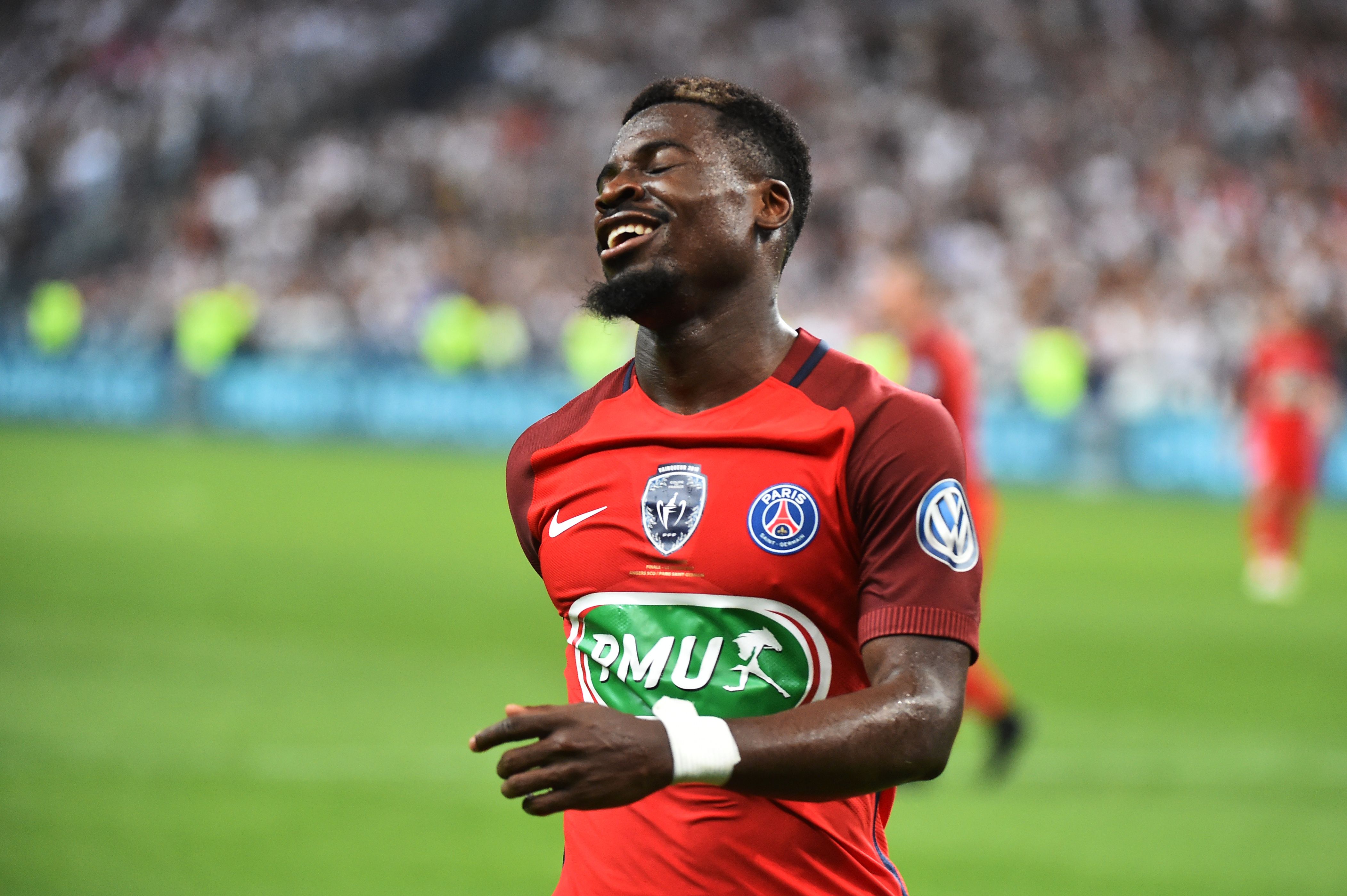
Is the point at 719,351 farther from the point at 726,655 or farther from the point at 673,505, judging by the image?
the point at 726,655

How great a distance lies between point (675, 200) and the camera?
90.7 inches

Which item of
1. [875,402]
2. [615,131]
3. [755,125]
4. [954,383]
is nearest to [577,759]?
[875,402]

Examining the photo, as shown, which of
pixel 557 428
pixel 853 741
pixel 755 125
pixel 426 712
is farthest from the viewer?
pixel 426 712

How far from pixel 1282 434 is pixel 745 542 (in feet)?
40.0

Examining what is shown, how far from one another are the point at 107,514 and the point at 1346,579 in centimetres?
1132

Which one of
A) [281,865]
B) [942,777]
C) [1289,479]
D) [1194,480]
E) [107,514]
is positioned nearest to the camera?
[281,865]

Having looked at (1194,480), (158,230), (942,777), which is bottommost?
(942,777)

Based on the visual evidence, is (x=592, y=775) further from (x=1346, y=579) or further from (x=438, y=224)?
(x=438, y=224)

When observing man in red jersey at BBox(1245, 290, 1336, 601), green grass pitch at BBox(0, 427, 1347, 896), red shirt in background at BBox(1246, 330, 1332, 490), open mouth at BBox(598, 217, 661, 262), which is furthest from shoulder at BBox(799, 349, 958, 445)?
red shirt in background at BBox(1246, 330, 1332, 490)

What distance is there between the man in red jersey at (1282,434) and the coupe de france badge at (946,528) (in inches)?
464

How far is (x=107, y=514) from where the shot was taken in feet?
46.8

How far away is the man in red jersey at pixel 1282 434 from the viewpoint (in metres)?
13.2

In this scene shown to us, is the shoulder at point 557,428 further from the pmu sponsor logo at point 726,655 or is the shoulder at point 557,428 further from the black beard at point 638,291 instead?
the pmu sponsor logo at point 726,655

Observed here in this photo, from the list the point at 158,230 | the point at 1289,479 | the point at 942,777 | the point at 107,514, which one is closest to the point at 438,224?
the point at 158,230
